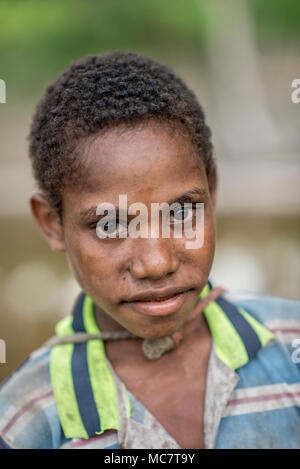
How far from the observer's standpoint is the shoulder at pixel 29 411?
3.23 ft

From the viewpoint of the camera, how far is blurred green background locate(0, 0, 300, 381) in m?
2.54

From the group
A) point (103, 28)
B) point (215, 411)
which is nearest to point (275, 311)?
point (215, 411)

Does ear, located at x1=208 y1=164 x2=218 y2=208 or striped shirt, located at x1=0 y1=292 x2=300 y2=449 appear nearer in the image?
striped shirt, located at x1=0 y1=292 x2=300 y2=449

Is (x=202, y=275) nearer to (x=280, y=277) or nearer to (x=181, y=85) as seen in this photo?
(x=181, y=85)

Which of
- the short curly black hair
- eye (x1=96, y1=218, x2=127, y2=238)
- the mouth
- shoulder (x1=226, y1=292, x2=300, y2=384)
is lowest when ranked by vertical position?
shoulder (x1=226, y1=292, x2=300, y2=384)

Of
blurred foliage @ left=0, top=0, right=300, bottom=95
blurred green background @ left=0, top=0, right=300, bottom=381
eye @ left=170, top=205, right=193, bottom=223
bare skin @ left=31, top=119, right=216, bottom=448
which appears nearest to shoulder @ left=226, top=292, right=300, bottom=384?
bare skin @ left=31, top=119, right=216, bottom=448

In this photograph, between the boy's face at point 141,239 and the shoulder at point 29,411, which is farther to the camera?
the shoulder at point 29,411

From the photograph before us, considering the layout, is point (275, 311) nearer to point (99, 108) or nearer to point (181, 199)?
point (181, 199)

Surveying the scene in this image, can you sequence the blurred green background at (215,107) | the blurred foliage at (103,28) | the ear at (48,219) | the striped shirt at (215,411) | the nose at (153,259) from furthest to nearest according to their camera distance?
1. the blurred foliage at (103,28)
2. the blurred green background at (215,107)
3. the ear at (48,219)
4. the striped shirt at (215,411)
5. the nose at (153,259)

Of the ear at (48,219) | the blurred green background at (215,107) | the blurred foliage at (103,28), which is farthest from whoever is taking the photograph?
the blurred foliage at (103,28)

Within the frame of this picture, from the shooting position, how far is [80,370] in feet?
3.35

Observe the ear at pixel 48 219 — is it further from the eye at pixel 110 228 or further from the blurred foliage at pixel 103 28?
the blurred foliage at pixel 103 28

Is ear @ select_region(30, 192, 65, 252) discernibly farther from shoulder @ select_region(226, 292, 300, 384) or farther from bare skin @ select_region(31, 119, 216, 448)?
shoulder @ select_region(226, 292, 300, 384)

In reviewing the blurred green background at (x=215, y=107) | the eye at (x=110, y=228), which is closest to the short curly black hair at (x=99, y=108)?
the eye at (x=110, y=228)
